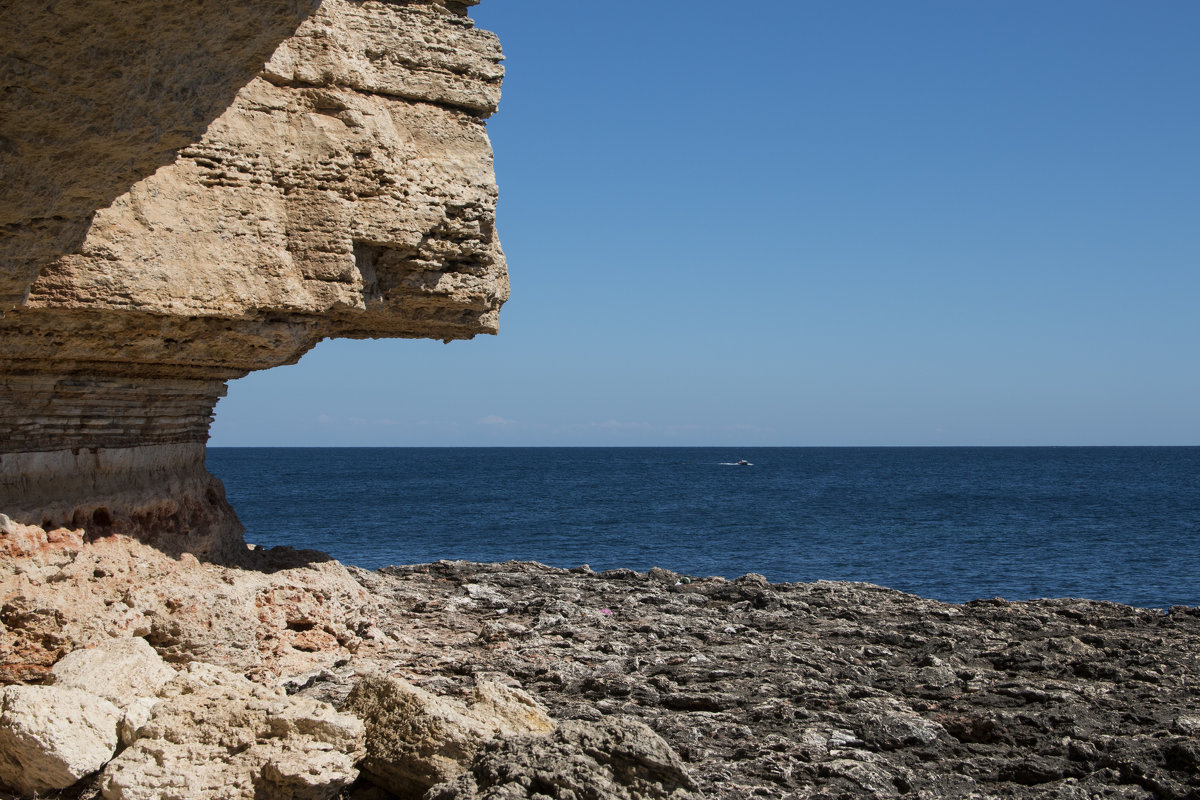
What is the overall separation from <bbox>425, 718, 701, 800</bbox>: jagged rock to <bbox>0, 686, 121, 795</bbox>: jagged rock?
2.27 m

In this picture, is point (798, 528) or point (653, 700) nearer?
point (653, 700)

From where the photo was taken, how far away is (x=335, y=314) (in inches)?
395

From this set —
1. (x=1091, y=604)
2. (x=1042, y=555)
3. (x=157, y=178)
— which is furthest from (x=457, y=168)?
(x=1042, y=555)

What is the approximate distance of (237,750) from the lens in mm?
6223

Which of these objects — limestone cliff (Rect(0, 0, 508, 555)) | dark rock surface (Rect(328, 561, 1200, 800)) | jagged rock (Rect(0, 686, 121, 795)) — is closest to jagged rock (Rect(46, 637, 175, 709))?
jagged rock (Rect(0, 686, 121, 795))

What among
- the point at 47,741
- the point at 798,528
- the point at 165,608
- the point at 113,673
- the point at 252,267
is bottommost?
the point at 798,528

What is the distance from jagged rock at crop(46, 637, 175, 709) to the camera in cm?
708

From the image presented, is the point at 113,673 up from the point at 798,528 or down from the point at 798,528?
up

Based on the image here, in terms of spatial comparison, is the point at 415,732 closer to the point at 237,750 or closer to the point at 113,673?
the point at 237,750

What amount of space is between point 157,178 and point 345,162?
1.83 m

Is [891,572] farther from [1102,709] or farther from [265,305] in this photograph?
[265,305]

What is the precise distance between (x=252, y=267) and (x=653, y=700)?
17.7 feet

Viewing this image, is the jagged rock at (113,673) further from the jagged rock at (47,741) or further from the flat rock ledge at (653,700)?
the jagged rock at (47,741)

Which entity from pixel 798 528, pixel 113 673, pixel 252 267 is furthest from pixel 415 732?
pixel 798 528
